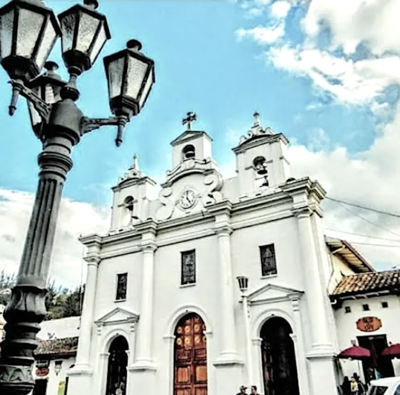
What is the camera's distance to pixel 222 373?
47.0 feet

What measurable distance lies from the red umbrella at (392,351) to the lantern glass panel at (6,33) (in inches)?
504

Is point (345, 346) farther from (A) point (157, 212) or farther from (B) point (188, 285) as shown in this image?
(A) point (157, 212)

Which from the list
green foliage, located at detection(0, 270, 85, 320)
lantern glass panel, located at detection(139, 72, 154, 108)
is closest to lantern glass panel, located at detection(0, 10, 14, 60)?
lantern glass panel, located at detection(139, 72, 154, 108)

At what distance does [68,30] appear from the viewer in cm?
430

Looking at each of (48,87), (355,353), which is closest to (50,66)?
(48,87)

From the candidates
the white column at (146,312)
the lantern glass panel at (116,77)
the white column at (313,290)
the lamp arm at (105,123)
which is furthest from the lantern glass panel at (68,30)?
the white column at (146,312)

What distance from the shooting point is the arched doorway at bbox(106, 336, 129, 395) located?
1706 cm

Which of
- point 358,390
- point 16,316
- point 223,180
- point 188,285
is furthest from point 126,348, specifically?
point 16,316

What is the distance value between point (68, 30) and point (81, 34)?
169mm

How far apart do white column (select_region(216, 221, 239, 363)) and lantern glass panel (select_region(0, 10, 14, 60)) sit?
1278cm

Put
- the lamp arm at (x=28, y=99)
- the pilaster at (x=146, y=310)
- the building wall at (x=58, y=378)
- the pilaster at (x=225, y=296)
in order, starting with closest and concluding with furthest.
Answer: the lamp arm at (x=28, y=99), the pilaster at (x=225, y=296), the pilaster at (x=146, y=310), the building wall at (x=58, y=378)

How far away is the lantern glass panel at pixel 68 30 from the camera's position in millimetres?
4258

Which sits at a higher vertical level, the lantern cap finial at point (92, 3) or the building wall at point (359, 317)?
the lantern cap finial at point (92, 3)

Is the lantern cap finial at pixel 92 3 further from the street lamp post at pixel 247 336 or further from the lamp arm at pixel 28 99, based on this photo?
the street lamp post at pixel 247 336
